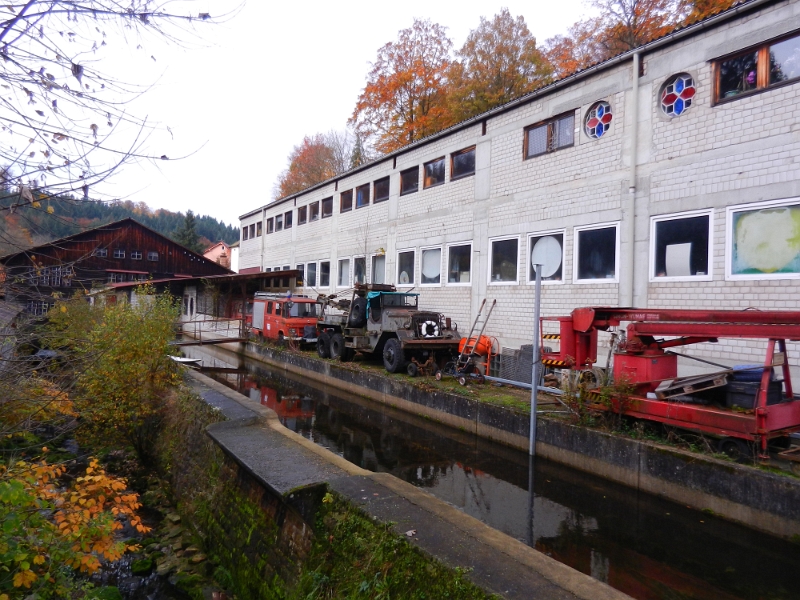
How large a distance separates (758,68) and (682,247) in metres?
3.31

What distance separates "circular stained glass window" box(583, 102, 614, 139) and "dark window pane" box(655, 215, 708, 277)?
2729mm

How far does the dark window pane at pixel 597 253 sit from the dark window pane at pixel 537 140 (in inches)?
107

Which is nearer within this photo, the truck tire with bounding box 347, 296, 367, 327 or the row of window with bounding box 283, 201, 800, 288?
the row of window with bounding box 283, 201, 800, 288

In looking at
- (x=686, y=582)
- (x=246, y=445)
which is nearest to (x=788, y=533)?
(x=686, y=582)

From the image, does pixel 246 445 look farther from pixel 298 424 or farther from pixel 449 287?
pixel 449 287

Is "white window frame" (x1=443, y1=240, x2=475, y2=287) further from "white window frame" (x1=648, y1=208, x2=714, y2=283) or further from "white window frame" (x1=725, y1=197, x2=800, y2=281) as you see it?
"white window frame" (x1=725, y1=197, x2=800, y2=281)

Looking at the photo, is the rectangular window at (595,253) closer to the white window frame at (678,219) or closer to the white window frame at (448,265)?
the white window frame at (678,219)

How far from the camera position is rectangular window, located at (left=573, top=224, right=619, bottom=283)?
11719mm

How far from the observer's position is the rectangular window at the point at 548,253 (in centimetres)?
1298

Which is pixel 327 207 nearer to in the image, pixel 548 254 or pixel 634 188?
pixel 548 254

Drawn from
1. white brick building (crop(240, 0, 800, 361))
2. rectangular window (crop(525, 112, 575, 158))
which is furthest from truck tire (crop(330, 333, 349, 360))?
rectangular window (crop(525, 112, 575, 158))

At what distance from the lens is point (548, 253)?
1330cm

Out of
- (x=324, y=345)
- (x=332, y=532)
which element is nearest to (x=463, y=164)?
(x=324, y=345)

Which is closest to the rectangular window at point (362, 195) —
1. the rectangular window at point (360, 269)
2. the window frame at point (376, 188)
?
the window frame at point (376, 188)
